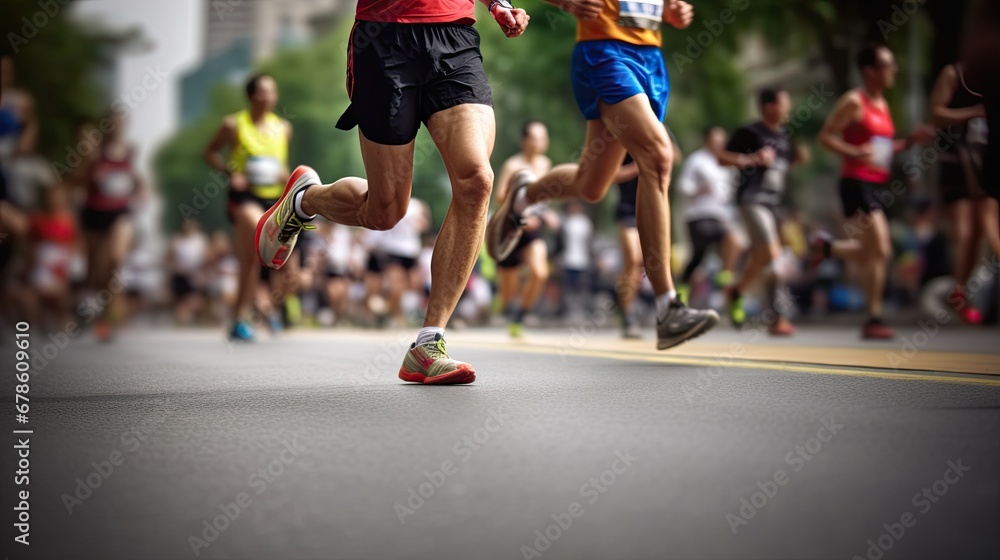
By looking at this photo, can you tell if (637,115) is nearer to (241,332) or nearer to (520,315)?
(241,332)

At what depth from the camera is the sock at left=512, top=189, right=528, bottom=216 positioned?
26.6 feet

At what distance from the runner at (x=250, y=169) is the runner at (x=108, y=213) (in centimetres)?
169

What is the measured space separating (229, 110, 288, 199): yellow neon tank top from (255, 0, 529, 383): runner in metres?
5.30

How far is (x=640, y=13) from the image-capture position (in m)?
6.57

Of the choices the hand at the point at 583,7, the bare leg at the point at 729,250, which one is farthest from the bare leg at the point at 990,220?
the hand at the point at 583,7

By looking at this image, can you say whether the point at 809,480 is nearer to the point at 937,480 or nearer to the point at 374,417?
the point at 937,480

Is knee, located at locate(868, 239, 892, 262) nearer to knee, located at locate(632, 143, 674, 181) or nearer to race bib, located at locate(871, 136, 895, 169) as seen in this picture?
race bib, located at locate(871, 136, 895, 169)

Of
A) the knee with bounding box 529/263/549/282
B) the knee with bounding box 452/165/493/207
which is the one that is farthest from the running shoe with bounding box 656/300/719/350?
the knee with bounding box 529/263/549/282

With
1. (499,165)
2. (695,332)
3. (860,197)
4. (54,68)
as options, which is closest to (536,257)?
(860,197)

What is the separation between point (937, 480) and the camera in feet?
9.38

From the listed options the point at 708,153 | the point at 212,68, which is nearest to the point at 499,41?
the point at 708,153

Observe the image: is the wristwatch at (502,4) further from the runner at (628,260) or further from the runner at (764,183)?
the runner at (764,183)

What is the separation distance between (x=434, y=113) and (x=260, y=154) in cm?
562

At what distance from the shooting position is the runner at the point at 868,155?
31.4ft
